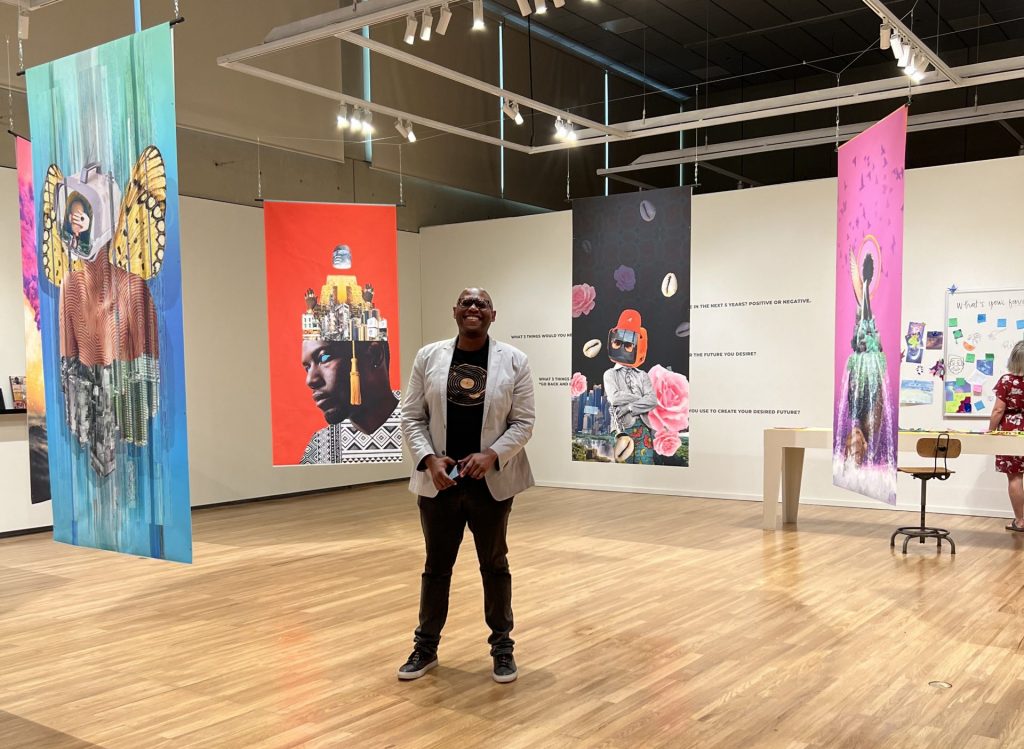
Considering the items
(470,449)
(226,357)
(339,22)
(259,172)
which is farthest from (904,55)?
(226,357)

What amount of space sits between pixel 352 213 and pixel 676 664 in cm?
614

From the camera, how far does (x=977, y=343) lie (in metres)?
9.18

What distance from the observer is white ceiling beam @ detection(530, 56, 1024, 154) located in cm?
855

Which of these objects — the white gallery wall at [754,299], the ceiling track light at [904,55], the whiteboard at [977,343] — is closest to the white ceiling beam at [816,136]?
the white gallery wall at [754,299]

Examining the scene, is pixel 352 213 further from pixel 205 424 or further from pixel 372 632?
pixel 372 632

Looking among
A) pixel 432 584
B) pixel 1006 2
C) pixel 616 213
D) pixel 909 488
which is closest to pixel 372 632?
pixel 432 584

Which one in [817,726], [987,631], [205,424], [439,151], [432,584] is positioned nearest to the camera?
[817,726]

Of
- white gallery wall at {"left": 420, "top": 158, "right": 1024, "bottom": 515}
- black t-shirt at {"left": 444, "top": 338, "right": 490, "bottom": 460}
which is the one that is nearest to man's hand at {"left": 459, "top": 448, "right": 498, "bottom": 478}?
black t-shirt at {"left": 444, "top": 338, "right": 490, "bottom": 460}

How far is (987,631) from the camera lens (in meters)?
5.07

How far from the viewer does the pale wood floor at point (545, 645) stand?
373 cm

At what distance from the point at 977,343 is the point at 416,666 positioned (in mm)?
7192

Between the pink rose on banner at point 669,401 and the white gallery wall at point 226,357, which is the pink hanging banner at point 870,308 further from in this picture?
the white gallery wall at point 226,357

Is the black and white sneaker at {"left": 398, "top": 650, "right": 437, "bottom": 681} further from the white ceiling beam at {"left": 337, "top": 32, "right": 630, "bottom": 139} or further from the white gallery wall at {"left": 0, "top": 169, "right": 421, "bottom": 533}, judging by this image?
the white gallery wall at {"left": 0, "top": 169, "right": 421, "bottom": 533}

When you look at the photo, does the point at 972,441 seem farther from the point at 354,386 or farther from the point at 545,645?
the point at 354,386
